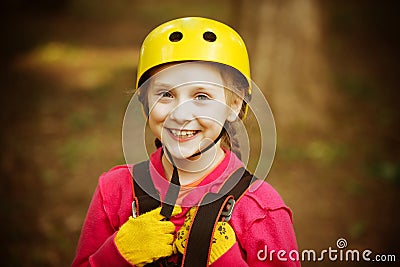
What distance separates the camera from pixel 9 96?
27.4 feet

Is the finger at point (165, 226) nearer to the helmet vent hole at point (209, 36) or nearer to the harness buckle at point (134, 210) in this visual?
the harness buckle at point (134, 210)

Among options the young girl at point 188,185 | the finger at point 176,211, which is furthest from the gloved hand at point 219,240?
the finger at point 176,211

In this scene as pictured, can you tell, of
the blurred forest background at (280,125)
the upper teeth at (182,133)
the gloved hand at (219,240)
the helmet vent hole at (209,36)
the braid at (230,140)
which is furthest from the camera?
the blurred forest background at (280,125)

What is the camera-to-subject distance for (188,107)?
229 cm

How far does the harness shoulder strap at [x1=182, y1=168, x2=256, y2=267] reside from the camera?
87.7 inches

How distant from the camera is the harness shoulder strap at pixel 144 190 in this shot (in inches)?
94.8

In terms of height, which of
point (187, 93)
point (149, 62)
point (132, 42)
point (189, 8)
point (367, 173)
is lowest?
point (187, 93)

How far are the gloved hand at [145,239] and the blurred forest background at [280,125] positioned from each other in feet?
9.25

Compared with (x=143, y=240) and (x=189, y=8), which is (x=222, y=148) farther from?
(x=189, y=8)

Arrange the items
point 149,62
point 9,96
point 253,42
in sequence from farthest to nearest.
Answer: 1. point 9,96
2. point 253,42
3. point 149,62

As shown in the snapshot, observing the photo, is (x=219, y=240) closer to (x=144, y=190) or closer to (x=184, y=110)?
(x=144, y=190)

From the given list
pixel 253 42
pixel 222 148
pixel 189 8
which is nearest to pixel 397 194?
pixel 253 42

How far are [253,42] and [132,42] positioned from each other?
558 cm

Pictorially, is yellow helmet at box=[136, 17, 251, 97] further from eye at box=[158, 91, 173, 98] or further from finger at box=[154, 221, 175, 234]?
finger at box=[154, 221, 175, 234]
